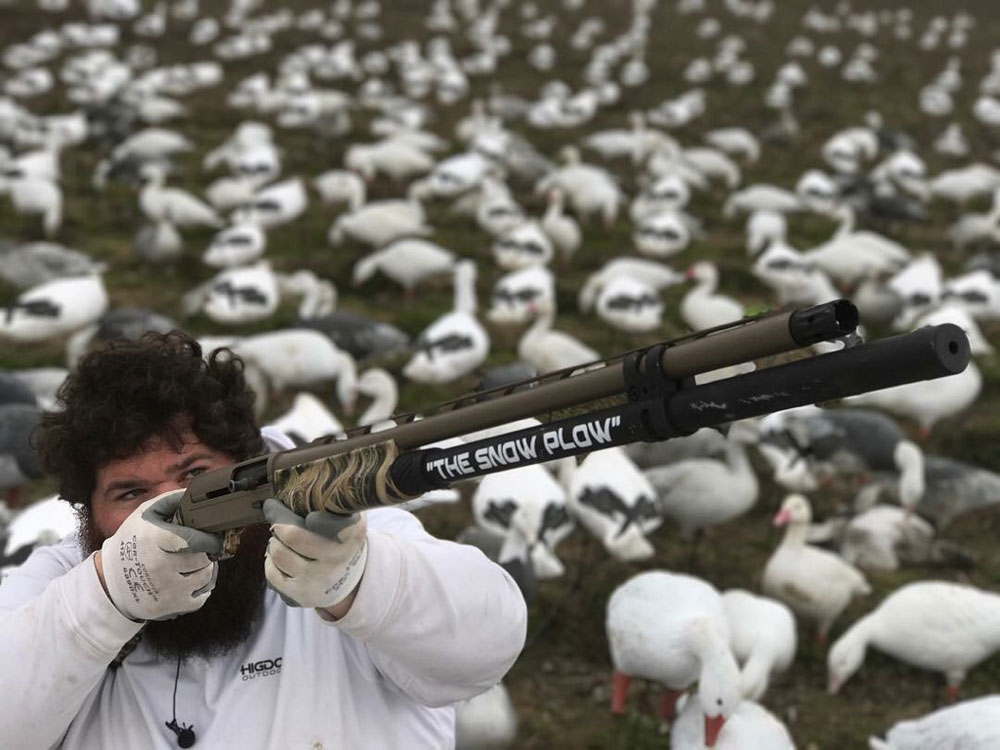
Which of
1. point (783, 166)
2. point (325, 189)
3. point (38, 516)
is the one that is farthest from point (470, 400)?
point (783, 166)

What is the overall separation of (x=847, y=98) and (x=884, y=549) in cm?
1810

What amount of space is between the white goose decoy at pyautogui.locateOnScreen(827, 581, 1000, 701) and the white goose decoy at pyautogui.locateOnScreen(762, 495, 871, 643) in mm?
399

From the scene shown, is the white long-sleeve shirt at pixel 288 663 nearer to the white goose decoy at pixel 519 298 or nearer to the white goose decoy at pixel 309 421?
the white goose decoy at pixel 309 421

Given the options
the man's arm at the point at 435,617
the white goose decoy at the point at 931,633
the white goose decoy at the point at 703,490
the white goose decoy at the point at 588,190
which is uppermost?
the white goose decoy at the point at 588,190

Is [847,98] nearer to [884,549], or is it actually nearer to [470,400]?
[884,549]

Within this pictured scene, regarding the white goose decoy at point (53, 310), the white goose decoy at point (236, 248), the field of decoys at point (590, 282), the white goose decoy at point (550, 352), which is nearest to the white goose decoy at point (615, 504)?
the field of decoys at point (590, 282)

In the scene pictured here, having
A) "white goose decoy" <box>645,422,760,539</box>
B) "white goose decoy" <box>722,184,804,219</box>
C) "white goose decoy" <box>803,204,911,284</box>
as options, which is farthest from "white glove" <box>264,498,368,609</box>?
"white goose decoy" <box>722,184,804,219</box>

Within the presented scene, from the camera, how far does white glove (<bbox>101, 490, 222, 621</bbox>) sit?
2.44 metres

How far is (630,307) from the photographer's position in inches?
→ 419

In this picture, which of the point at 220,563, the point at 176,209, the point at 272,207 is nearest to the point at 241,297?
the point at 272,207

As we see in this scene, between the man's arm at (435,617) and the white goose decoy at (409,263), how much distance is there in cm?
932

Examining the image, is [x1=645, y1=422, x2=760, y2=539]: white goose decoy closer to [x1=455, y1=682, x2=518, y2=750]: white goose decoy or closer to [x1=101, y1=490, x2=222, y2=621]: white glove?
[x1=455, y1=682, x2=518, y2=750]: white goose decoy

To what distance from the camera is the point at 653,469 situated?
7.56 meters

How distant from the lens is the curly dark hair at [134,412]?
113 inches
